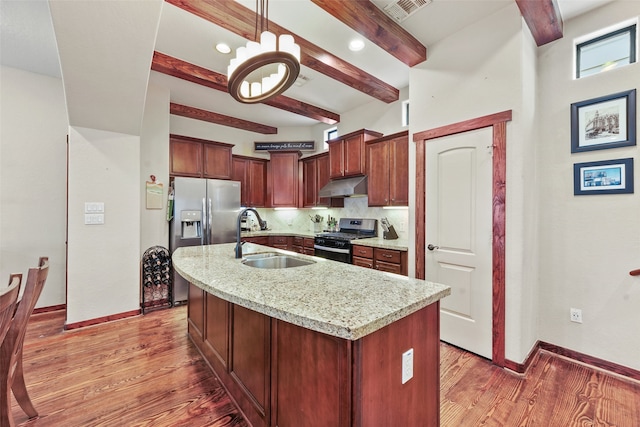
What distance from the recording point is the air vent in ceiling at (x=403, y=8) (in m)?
2.24

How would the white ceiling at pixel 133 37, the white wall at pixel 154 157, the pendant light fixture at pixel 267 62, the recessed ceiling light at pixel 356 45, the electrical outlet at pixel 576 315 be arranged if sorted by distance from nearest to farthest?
the pendant light fixture at pixel 267 62
the white ceiling at pixel 133 37
the electrical outlet at pixel 576 315
the recessed ceiling light at pixel 356 45
the white wall at pixel 154 157

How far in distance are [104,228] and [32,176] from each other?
1.31 meters

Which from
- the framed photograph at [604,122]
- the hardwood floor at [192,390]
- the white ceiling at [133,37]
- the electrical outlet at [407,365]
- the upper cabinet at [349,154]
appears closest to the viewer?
the electrical outlet at [407,365]

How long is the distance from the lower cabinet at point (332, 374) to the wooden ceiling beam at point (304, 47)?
2.31m

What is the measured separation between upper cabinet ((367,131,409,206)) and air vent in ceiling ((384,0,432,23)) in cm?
137

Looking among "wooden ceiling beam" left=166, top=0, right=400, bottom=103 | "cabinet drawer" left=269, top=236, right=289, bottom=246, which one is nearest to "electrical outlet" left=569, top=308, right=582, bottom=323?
"wooden ceiling beam" left=166, top=0, right=400, bottom=103

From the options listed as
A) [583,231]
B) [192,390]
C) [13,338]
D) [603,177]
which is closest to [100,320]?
[192,390]

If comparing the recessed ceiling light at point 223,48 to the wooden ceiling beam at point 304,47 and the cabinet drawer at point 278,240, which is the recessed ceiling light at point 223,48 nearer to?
the wooden ceiling beam at point 304,47

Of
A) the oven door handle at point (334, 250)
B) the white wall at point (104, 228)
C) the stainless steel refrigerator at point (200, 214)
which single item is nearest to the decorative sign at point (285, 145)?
the stainless steel refrigerator at point (200, 214)

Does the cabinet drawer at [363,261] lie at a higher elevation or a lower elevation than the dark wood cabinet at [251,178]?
lower

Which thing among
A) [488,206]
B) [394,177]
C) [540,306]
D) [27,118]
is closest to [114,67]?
[27,118]

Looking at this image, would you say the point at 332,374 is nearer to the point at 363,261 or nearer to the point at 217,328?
the point at 217,328

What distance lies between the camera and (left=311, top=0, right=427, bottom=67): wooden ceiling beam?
2148 millimetres

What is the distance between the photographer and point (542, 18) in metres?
2.14
